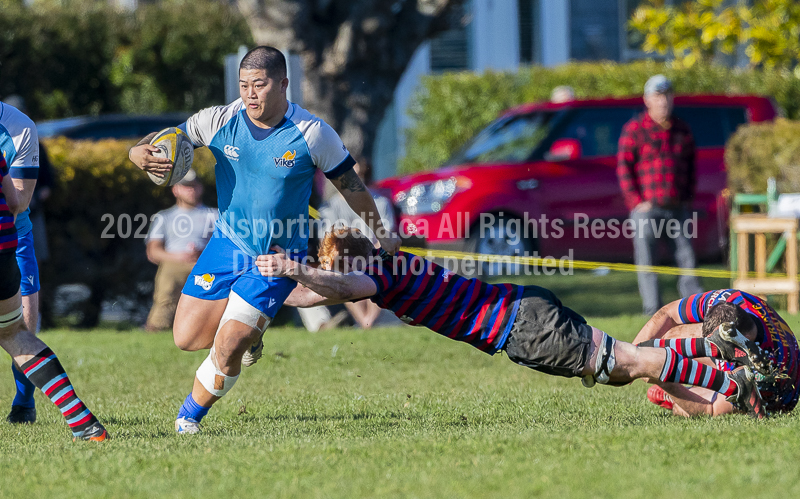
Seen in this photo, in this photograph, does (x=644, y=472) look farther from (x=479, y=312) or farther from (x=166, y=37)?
(x=166, y=37)

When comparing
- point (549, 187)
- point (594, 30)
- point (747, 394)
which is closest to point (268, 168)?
point (747, 394)

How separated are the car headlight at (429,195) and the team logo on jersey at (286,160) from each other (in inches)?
274

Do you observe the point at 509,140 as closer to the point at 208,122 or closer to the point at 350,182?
the point at 350,182

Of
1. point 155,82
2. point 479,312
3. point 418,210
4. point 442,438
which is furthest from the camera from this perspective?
point 155,82

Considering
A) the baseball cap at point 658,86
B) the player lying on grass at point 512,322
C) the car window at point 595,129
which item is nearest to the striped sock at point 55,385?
the player lying on grass at point 512,322

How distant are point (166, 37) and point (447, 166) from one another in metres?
9.68

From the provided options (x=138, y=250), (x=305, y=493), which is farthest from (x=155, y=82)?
(x=305, y=493)

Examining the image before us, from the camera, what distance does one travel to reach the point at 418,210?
12.5 m

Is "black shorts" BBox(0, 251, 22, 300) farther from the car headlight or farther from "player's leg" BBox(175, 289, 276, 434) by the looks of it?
the car headlight

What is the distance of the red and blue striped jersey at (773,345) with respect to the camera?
5.20 metres

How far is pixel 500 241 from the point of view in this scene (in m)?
12.3

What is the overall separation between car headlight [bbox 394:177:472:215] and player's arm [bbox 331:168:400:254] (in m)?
6.68

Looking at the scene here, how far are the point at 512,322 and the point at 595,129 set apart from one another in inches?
332

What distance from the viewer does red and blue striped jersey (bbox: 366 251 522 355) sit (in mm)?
5207
